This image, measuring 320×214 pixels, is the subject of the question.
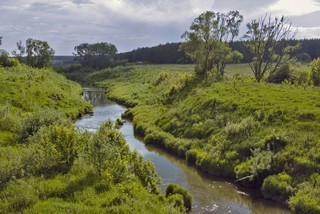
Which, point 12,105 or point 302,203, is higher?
point 12,105

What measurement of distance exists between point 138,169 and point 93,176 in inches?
141

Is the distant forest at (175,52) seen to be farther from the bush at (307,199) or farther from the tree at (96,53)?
the bush at (307,199)

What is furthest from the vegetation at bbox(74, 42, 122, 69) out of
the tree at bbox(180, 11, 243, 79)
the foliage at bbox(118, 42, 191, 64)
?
the tree at bbox(180, 11, 243, 79)

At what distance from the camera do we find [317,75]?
2029 inches

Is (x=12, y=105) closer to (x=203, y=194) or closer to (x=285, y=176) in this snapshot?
(x=203, y=194)

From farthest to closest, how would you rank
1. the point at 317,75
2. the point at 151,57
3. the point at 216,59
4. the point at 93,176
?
1. the point at 151,57
2. the point at 216,59
3. the point at 317,75
4. the point at 93,176

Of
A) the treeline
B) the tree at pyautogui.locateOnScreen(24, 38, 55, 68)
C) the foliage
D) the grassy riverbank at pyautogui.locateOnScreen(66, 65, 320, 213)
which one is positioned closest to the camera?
the grassy riverbank at pyautogui.locateOnScreen(66, 65, 320, 213)

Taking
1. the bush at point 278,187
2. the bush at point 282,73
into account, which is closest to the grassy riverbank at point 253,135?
the bush at point 278,187

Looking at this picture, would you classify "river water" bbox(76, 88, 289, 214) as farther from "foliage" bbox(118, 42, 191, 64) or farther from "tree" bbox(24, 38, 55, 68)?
"foliage" bbox(118, 42, 191, 64)

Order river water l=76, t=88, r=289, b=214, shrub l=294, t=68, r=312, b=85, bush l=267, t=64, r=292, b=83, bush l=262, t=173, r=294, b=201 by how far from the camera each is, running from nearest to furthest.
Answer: river water l=76, t=88, r=289, b=214 → bush l=262, t=173, r=294, b=201 → shrub l=294, t=68, r=312, b=85 → bush l=267, t=64, r=292, b=83

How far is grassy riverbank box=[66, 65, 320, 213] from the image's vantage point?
2344 cm

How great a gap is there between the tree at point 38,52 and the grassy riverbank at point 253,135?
81.3 meters

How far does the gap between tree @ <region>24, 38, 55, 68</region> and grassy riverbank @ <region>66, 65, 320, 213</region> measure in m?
81.3

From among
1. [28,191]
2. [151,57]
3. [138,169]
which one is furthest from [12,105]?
[151,57]
